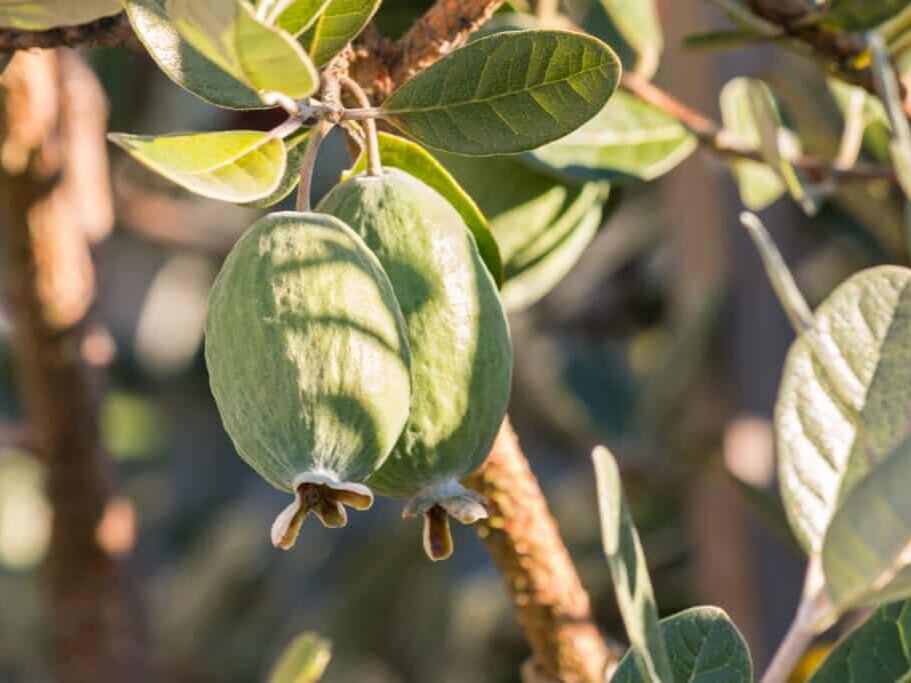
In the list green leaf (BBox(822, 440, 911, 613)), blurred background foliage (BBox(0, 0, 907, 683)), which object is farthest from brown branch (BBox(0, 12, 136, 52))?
blurred background foliage (BBox(0, 0, 907, 683))

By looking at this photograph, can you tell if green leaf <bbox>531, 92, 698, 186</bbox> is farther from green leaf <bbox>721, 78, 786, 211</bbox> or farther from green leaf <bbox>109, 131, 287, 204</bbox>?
green leaf <bbox>109, 131, 287, 204</bbox>

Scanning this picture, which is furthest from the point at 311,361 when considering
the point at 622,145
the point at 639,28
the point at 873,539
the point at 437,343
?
the point at 639,28

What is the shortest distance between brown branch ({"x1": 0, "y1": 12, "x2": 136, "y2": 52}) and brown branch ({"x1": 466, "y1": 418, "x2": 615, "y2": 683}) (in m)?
0.23

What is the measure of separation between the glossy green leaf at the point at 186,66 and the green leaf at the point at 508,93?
0.05m

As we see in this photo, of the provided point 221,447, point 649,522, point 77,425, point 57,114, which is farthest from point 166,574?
point 57,114

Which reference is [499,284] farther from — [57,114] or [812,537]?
[57,114]

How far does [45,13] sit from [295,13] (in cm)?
12

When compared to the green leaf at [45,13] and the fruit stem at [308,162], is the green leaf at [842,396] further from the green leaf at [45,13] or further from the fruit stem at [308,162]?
the green leaf at [45,13]

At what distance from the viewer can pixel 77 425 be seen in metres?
1.14

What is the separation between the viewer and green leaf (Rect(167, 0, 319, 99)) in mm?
402

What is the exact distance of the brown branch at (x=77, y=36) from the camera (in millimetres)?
563

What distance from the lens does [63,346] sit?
1.11 metres

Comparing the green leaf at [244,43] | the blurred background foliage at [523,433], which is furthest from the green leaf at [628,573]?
the blurred background foliage at [523,433]

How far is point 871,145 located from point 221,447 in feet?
4.27
